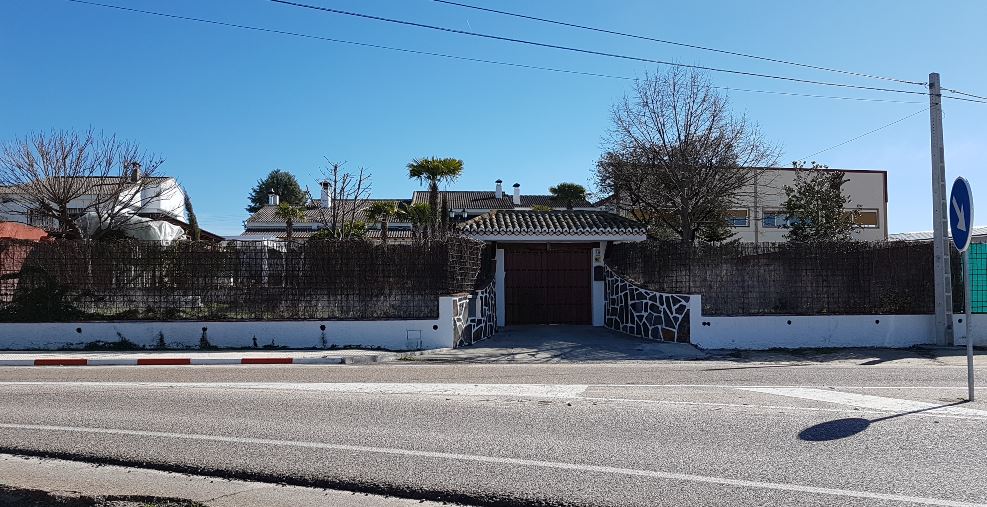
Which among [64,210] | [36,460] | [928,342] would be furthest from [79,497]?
[64,210]

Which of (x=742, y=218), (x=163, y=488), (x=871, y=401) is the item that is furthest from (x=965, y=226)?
(x=742, y=218)

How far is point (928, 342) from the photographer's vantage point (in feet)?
55.0

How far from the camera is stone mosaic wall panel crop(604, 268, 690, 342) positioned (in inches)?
657

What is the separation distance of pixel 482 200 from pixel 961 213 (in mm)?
48026

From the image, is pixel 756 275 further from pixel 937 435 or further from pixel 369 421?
pixel 369 421

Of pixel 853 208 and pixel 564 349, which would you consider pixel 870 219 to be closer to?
pixel 853 208

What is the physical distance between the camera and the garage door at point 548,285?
66.6ft

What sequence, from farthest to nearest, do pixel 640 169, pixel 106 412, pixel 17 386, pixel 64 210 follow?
pixel 64 210, pixel 640 169, pixel 17 386, pixel 106 412

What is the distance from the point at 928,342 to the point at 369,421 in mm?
14674

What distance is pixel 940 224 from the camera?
1642 cm

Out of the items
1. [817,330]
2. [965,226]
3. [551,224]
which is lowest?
[817,330]

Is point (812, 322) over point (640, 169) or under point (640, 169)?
under

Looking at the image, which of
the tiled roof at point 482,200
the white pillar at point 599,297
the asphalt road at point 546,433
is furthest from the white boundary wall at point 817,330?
the tiled roof at point 482,200

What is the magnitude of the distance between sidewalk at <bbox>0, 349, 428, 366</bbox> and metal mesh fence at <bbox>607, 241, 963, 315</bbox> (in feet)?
23.6
